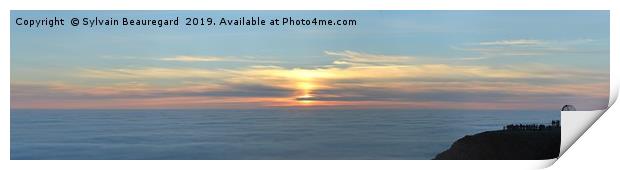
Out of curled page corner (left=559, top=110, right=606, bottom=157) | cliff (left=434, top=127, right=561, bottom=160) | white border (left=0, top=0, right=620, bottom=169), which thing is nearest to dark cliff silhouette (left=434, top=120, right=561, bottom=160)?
cliff (left=434, top=127, right=561, bottom=160)

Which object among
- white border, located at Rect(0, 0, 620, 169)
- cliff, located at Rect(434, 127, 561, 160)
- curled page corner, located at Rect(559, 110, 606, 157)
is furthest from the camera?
cliff, located at Rect(434, 127, 561, 160)

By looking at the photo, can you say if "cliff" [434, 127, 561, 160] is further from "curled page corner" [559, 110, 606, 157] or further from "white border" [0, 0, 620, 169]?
"curled page corner" [559, 110, 606, 157]
